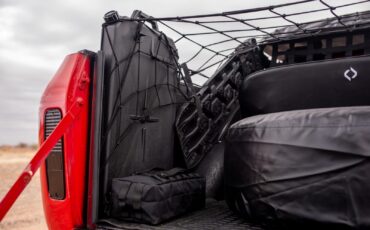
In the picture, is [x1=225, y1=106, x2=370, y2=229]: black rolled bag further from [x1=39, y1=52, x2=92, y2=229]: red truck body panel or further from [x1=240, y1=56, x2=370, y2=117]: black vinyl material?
[x1=39, y1=52, x2=92, y2=229]: red truck body panel

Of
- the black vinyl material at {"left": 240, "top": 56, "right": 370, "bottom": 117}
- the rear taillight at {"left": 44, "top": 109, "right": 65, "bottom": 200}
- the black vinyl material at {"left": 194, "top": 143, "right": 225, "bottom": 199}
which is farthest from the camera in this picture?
the black vinyl material at {"left": 194, "top": 143, "right": 225, "bottom": 199}

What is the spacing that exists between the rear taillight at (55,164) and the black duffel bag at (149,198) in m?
0.33

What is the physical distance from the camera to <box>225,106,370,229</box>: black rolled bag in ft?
5.74

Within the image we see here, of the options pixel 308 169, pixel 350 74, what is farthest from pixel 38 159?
pixel 350 74

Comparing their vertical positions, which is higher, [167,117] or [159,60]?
[159,60]

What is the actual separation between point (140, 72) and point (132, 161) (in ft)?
2.12

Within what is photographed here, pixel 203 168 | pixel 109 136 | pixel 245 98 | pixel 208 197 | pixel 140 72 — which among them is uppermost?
pixel 140 72

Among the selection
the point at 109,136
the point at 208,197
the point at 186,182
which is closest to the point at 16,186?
the point at 109,136

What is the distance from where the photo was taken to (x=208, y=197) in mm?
3365

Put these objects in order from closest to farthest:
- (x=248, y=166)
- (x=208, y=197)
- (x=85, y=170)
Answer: (x=248, y=166)
(x=85, y=170)
(x=208, y=197)

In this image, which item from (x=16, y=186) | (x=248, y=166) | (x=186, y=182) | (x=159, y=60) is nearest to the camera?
(x=16, y=186)

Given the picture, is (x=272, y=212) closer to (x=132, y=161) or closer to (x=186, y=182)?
(x=186, y=182)

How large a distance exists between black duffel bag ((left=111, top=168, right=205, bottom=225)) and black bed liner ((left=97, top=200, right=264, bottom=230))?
49 millimetres

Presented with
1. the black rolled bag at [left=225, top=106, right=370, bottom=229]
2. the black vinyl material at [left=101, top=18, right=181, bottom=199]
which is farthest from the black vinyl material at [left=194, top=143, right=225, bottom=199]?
the black rolled bag at [left=225, top=106, right=370, bottom=229]
